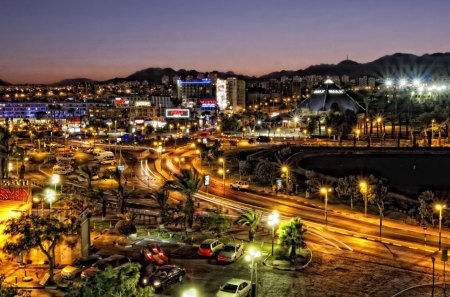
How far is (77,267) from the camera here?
89.7 ft

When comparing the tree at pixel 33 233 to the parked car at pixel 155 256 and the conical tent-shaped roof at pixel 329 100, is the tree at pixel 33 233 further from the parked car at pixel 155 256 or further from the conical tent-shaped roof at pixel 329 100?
the conical tent-shaped roof at pixel 329 100

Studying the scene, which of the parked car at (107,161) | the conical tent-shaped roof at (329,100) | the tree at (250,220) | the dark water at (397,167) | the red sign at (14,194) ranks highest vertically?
the conical tent-shaped roof at (329,100)

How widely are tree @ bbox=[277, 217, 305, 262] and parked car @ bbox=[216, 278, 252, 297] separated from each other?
526 centimetres

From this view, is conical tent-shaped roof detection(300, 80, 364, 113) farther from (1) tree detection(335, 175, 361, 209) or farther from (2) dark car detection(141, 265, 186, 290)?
(2) dark car detection(141, 265, 186, 290)

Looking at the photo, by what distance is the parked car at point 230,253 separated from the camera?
29.1m

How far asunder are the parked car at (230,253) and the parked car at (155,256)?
3.07m

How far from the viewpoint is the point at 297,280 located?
87.6ft

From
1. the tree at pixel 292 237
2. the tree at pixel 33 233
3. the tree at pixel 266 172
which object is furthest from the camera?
the tree at pixel 266 172

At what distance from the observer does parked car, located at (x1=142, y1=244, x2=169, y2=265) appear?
28.7m

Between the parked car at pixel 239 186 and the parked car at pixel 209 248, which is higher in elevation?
the parked car at pixel 209 248

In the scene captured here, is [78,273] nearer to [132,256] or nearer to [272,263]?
[132,256]

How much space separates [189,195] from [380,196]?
17.5 meters

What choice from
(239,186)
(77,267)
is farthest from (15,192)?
(239,186)

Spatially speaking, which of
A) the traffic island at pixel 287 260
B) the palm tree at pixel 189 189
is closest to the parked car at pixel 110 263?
the traffic island at pixel 287 260
